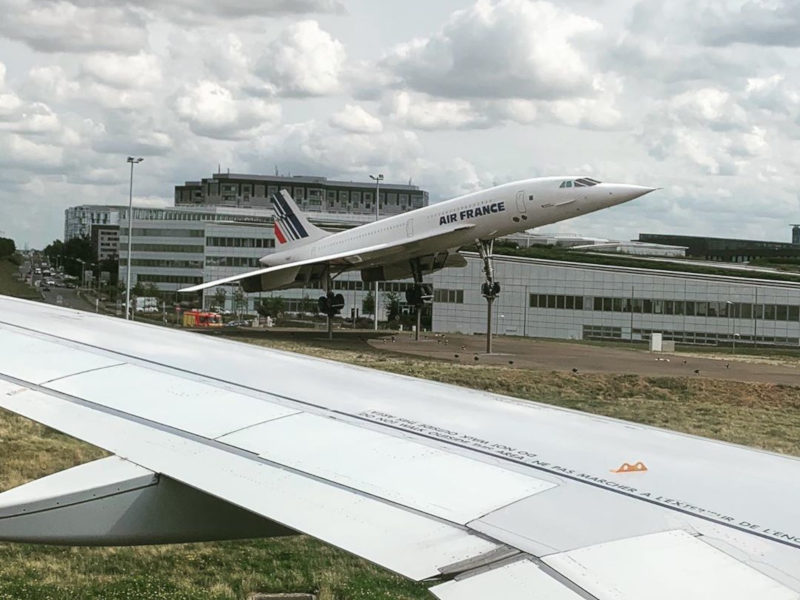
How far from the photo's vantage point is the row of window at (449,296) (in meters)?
64.9

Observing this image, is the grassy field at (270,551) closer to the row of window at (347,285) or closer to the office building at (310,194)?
the row of window at (347,285)

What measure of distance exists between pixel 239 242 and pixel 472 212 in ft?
212

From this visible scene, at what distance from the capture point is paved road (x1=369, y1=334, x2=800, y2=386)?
24312 mm

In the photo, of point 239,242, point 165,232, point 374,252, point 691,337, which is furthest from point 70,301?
point 374,252

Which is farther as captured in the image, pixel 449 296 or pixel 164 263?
pixel 164 263

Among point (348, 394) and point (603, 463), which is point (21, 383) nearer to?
point (348, 394)

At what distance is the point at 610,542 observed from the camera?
296 cm

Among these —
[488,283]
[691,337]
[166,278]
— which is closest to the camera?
[488,283]

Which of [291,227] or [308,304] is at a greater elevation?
[291,227]

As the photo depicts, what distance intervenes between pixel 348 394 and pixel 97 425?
4.42ft

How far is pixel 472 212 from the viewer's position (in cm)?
2955

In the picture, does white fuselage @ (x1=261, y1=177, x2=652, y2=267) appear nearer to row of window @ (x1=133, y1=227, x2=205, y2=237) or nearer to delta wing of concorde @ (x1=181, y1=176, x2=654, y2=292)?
delta wing of concorde @ (x1=181, y1=176, x2=654, y2=292)

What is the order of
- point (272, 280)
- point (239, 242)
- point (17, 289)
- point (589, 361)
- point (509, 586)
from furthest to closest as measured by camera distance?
point (239, 242), point (17, 289), point (272, 280), point (589, 361), point (509, 586)

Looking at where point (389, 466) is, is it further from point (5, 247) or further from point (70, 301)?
point (5, 247)
